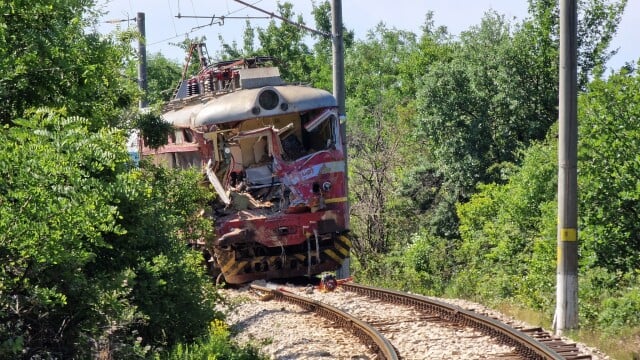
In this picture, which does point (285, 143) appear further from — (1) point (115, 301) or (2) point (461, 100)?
(2) point (461, 100)

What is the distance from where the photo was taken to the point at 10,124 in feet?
39.2

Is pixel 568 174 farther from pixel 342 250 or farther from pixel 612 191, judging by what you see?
pixel 342 250

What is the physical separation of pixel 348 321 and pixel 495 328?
2308 millimetres

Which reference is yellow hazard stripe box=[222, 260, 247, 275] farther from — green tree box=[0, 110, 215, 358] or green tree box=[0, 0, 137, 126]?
green tree box=[0, 0, 137, 126]

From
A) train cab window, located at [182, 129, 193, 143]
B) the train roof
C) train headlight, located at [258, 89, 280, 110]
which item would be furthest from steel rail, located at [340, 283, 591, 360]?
train cab window, located at [182, 129, 193, 143]

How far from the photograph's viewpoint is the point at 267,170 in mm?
19203

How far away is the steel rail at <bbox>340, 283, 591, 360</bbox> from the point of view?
12.2 m

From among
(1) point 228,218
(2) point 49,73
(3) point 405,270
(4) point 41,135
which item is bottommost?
(3) point 405,270

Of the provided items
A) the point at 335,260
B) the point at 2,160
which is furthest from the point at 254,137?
the point at 2,160

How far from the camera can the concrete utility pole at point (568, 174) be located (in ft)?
49.2

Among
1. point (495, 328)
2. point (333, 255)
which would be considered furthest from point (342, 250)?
point (495, 328)

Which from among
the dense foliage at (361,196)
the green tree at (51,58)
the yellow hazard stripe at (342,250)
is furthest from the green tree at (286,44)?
the green tree at (51,58)

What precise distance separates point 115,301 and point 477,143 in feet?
74.7

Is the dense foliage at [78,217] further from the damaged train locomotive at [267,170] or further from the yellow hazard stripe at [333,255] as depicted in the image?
the yellow hazard stripe at [333,255]
